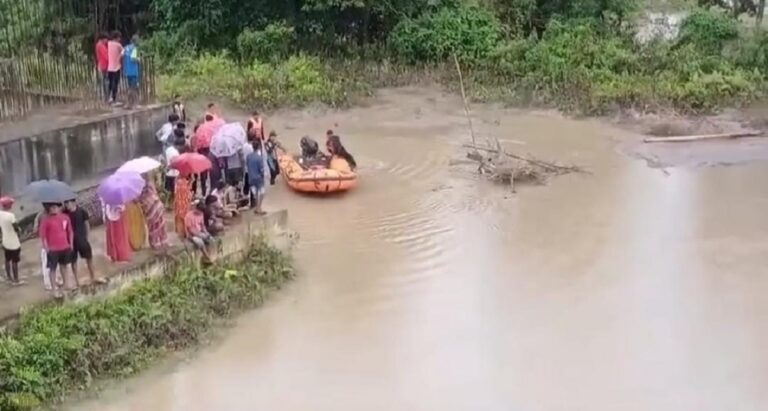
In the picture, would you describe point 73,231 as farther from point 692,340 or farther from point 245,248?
point 692,340

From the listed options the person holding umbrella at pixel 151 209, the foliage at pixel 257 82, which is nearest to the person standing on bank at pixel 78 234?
the person holding umbrella at pixel 151 209

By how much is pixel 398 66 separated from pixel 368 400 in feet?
48.9

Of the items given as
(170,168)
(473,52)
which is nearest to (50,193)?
(170,168)

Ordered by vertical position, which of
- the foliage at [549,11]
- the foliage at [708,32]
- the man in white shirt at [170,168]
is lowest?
the man in white shirt at [170,168]

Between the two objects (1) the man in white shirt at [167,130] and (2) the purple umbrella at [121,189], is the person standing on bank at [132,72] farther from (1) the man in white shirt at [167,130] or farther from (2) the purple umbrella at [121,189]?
(2) the purple umbrella at [121,189]

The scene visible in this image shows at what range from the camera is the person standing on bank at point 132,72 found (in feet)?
53.1

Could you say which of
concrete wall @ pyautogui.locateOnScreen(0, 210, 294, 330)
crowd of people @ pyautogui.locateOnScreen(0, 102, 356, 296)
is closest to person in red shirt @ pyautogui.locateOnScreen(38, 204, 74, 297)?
crowd of people @ pyautogui.locateOnScreen(0, 102, 356, 296)

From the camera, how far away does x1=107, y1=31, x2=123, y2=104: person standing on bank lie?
16094 mm

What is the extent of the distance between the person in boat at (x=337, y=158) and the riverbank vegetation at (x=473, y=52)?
18.0ft

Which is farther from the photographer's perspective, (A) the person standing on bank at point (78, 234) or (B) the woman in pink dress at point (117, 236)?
(B) the woman in pink dress at point (117, 236)

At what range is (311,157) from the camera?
17.4 meters

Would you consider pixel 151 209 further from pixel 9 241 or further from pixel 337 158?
pixel 337 158

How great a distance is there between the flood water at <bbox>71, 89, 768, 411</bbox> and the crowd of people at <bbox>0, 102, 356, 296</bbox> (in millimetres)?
1101

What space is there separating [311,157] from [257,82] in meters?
5.81
